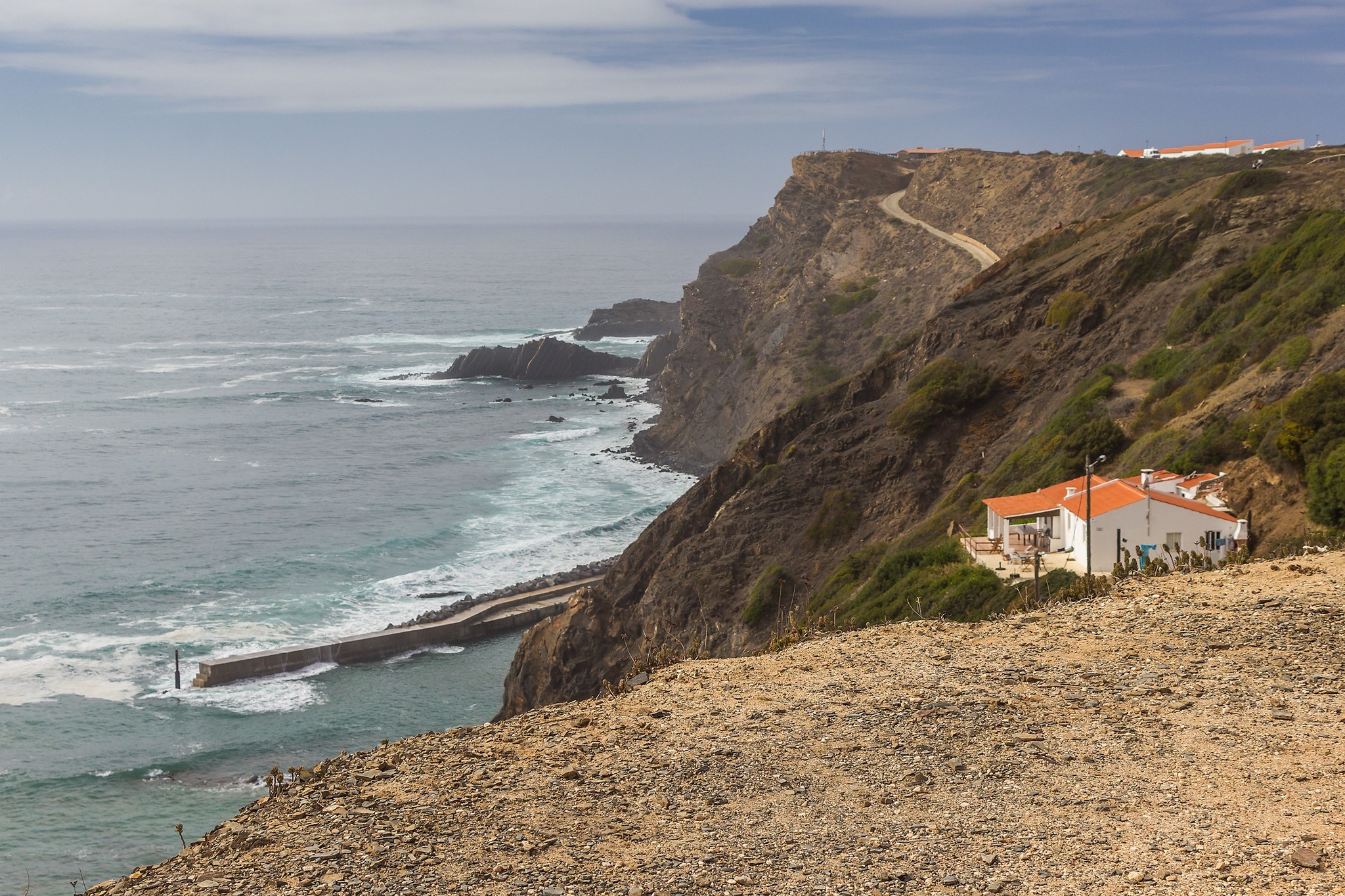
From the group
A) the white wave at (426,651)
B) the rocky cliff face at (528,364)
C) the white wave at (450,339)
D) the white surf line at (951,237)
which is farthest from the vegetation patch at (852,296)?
the white wave at (450,339)

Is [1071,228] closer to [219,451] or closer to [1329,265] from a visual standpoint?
[1329,265]

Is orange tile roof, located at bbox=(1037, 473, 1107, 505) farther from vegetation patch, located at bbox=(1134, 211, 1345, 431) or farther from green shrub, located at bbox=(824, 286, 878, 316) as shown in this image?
green shrub, located at bbox=(824, 286, 878, 316)

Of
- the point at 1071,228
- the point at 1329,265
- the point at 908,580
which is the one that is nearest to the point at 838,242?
the point at 1071,228

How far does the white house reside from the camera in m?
20.8

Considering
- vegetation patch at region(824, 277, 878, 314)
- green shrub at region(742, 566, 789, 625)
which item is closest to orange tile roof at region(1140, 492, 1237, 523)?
green shrub at region(742, 566, 789, 625)

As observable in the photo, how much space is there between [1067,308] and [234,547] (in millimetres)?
38668

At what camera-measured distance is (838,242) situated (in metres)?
78.8

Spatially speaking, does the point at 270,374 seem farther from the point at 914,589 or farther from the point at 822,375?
the point at 914,589

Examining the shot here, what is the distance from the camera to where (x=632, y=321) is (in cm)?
13625

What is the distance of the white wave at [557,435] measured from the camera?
8056cm

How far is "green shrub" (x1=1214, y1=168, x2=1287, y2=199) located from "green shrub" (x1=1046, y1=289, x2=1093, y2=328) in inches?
256

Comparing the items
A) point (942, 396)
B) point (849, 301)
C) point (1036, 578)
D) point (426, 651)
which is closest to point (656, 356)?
point (849, 301)

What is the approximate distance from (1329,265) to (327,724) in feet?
104

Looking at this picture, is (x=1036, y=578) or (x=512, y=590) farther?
(x=512, y=590)
